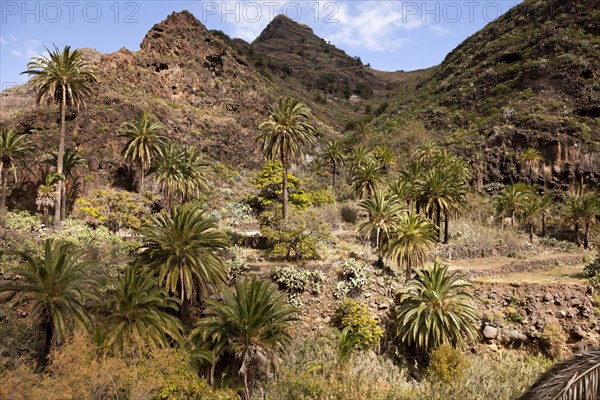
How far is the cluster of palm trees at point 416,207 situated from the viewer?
29.1 m

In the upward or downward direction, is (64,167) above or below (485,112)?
below

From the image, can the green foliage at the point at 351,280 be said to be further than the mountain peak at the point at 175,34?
No

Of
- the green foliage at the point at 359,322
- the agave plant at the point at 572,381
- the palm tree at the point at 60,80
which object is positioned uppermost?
the palm tree at the point at 60,80

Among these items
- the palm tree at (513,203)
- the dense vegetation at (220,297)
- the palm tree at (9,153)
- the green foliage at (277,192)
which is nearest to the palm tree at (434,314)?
the dense vegetation at (220,297)

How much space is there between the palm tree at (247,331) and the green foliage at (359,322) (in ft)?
19.3

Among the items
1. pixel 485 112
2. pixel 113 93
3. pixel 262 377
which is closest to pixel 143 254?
pixel 262 377

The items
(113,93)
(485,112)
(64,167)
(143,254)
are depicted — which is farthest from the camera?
(485,112)

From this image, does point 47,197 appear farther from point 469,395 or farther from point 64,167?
point 469,395

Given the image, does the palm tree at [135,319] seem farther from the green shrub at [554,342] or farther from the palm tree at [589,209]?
the palm tree at [589,209]

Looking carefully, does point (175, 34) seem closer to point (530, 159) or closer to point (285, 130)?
point (285, 130)

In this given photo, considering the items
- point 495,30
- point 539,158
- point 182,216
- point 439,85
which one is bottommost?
point 182,216

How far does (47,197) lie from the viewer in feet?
113

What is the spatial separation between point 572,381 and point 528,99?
76.5m

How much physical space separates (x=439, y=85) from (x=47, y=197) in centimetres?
8695
